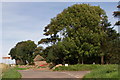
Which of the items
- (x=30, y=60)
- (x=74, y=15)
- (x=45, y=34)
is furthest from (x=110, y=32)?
(x=30, y=60)

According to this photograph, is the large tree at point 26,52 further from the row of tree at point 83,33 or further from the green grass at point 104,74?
the green grass at point 104,74

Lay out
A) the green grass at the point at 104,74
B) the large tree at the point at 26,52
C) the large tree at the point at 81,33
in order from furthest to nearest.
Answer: the large tree at the point at 26,52
the large tree at the point at 81,33
the green grass at the point at 104,74

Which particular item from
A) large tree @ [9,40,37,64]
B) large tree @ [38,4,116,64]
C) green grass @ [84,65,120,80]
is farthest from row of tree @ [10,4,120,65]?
large tree @ [9,40,37,64]

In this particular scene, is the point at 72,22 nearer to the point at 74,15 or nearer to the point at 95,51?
the point at 74,15

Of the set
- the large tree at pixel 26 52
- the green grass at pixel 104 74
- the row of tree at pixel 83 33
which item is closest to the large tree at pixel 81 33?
the row of tree at pixel 83 33

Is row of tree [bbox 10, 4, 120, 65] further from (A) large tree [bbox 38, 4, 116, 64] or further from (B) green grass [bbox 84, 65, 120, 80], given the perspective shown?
(B) green grass [bbox 84, 65, 120, 80]

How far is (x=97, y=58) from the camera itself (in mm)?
40000

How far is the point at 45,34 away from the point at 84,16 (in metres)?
17.7

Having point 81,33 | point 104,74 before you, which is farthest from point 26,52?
point 104,74

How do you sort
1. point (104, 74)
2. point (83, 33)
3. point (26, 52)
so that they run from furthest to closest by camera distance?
point (26, 52) → point (83, 33) → point (104, 74)

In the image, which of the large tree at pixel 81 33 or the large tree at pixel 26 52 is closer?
the large tree at pixel 81 33

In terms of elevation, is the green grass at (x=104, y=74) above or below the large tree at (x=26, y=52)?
below

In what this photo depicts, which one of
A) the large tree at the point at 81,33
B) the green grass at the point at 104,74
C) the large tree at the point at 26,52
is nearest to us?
the green grass at the point at 104,74

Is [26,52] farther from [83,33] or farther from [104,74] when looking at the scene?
[104,74]
